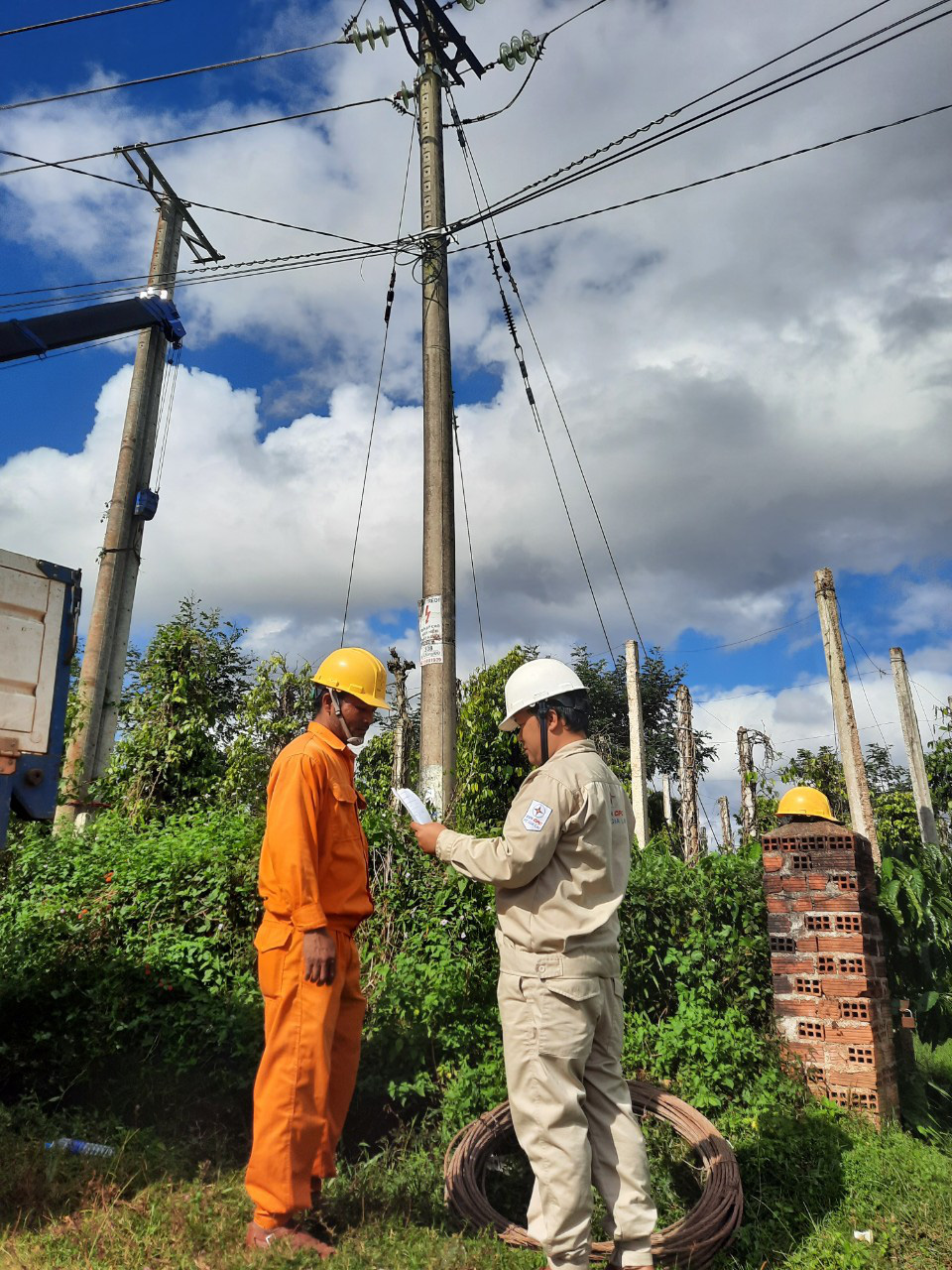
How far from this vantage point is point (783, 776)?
57.2 feet

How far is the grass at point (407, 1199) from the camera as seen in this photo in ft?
10.1

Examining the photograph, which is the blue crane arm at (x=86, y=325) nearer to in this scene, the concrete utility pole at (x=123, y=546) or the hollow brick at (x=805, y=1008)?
the concrete utility pole at (x=123, y=546)

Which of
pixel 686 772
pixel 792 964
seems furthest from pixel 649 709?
pixel 792 964

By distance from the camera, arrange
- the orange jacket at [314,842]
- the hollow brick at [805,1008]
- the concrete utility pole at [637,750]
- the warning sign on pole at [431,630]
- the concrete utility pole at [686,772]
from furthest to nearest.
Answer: the concrete utility pole at [686,772] < the concrete utility pole at [637,750] < the warning sign on pole at [431,630] < the hollow brick at [805,1008] < the orange jacket at [314,842]

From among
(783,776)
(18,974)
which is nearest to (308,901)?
(18,974)

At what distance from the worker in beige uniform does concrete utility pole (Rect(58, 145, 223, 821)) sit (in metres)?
7.01

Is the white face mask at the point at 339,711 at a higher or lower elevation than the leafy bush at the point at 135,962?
higher

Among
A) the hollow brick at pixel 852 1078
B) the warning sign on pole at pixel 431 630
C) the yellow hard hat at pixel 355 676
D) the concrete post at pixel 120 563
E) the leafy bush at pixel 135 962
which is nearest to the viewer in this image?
the yellow hard hat at pixel 355 676

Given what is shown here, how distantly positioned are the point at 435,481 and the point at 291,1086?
5.14 metres

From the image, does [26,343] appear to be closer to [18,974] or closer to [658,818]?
[18,974]

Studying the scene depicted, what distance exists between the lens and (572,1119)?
2959mm

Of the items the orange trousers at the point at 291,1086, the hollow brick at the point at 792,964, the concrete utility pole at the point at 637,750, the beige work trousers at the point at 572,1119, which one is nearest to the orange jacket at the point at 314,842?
the orange trousers at the point at 291,1086

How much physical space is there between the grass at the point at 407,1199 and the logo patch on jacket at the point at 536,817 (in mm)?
1514

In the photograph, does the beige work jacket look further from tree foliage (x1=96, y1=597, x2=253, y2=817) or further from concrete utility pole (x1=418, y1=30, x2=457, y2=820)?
tree foliage (x1=96, y1=597, x2=253, y2=817)
